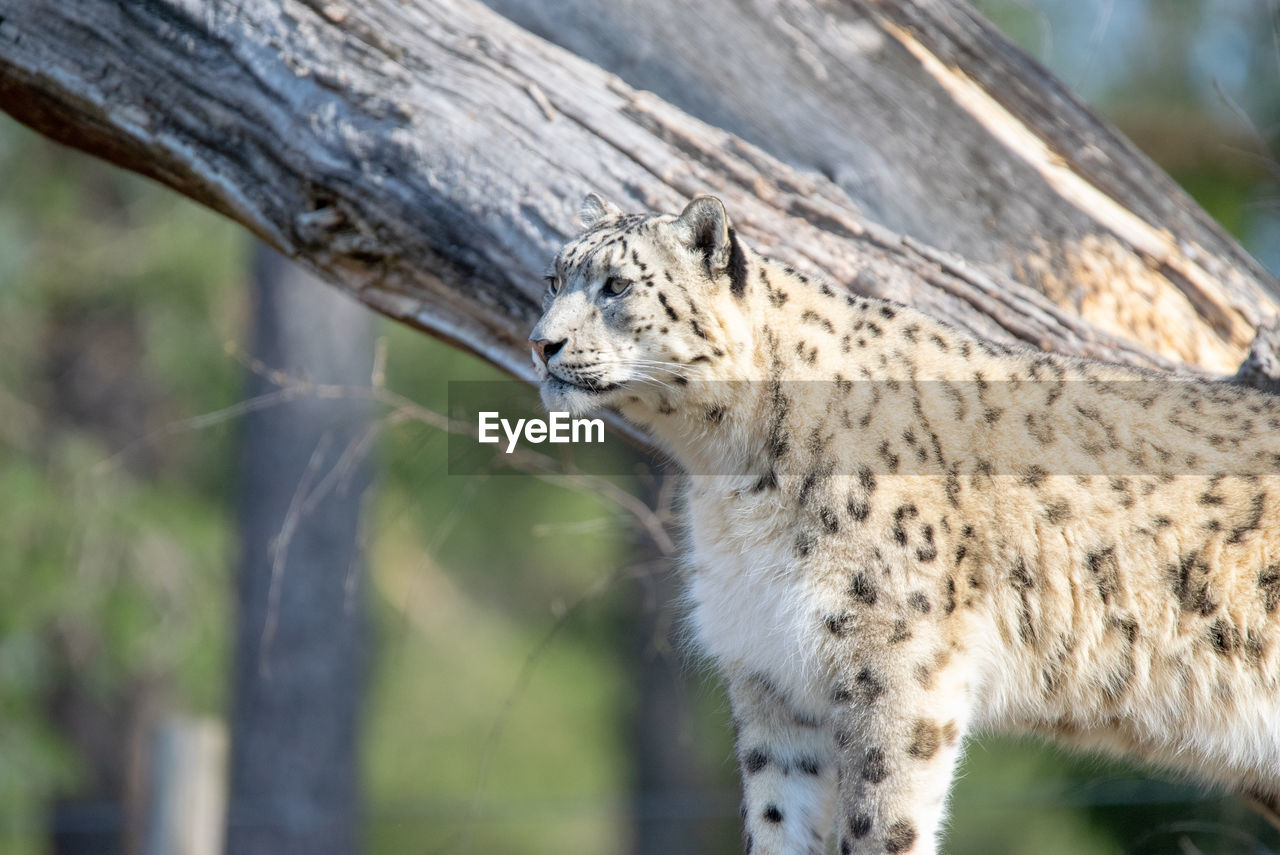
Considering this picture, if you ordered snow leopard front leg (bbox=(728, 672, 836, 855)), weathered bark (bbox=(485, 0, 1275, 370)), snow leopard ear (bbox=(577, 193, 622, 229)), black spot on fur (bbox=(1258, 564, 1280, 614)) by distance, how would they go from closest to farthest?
black spot on fur (bbox=(1258, 564, 1280, 614)), snow leopard front leg (bbox=(728, 672, 836, 855)), snow leopard ear (bbox=(577, 193, 622, 229)), weathered bark (bbox=(485, 0, 1275, 370))

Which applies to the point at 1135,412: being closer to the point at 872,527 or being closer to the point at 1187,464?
the point at 1187,464

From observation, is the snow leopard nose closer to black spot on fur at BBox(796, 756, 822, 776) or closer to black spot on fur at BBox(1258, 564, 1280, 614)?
black spot on fur at BBox(796, 756, 822, 776)

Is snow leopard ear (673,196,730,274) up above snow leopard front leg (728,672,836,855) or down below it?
above

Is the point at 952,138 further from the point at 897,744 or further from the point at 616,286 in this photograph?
the point at 897,744

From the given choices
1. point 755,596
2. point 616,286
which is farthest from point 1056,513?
point 616,286

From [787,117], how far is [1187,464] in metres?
2.17

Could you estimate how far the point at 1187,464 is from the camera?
3.83m

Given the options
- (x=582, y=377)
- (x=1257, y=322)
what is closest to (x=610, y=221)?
(x=582, y=377)

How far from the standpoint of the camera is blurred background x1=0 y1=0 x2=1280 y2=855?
826cm

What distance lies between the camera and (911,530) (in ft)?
12.0

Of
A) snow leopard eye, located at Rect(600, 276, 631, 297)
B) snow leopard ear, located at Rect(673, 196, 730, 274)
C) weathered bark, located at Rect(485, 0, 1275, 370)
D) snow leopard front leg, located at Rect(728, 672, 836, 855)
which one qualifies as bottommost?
snow leopard front leg, located at Rect(728, 672, 836, 855)

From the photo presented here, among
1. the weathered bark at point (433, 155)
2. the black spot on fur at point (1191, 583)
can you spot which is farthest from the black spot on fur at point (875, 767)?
the weathered bark at point (433, 155)

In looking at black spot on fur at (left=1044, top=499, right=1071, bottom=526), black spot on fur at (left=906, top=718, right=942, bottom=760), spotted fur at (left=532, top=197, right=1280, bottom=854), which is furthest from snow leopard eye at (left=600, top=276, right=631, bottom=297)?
black spot on fur at (left=906, top=718, right=942, bottom=760)

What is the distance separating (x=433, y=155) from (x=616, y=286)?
1156mm
